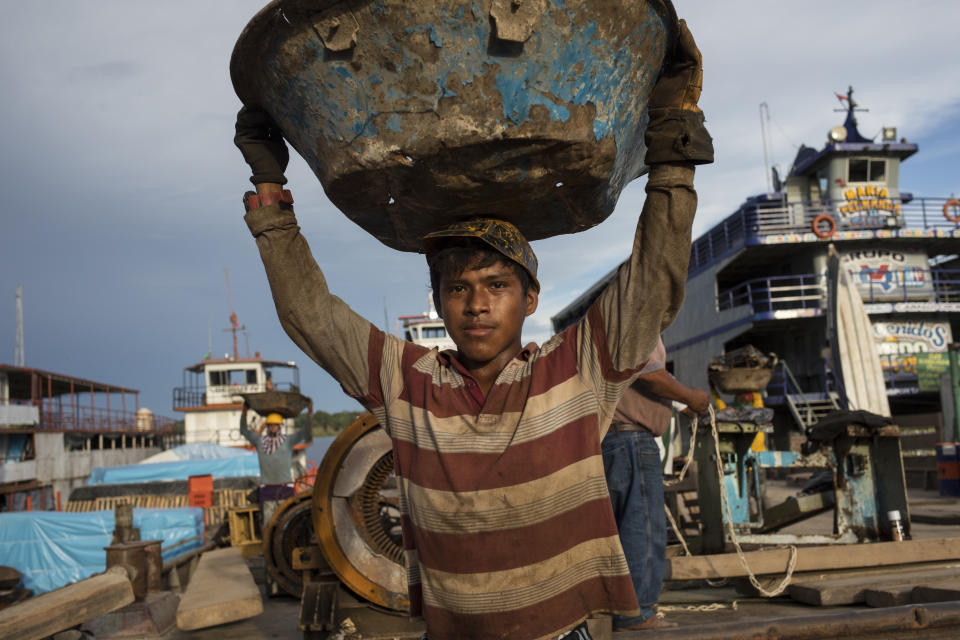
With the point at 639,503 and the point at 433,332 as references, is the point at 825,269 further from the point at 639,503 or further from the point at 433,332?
the point at 639,503

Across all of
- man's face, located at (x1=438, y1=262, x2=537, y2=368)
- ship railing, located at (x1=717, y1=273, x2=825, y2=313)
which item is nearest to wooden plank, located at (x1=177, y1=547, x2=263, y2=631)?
man's face, located at (x1=438, y1=262, x2=537, y2=368)

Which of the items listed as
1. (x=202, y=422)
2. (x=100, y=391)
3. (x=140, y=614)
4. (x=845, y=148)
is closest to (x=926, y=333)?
(x=845, y=148)

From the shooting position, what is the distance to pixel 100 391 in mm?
32438

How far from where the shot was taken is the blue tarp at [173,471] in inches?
774

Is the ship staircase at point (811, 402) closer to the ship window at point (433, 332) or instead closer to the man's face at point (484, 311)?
the ship window at point (433, 332)

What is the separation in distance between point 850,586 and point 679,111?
113 inches

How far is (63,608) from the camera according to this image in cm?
354

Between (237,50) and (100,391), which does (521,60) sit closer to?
(237,50)

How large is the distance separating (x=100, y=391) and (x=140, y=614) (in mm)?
31986

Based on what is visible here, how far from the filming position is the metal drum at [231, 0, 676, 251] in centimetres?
142

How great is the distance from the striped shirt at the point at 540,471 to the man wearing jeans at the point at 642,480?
144 cm

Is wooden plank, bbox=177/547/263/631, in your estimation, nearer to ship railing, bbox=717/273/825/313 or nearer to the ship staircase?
the ship staircase

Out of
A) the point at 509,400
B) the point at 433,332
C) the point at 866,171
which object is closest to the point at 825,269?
the point at 866,171

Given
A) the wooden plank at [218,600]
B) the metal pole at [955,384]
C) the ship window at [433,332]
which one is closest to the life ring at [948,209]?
the metal pole at [955,384]
